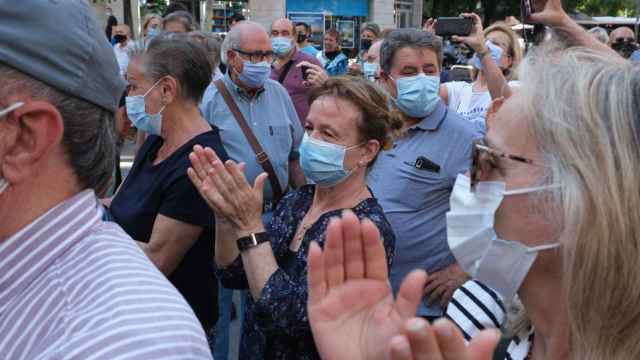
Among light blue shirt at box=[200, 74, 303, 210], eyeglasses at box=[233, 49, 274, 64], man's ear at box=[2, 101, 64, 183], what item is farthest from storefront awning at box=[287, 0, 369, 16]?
man's ear at box=[2, 101, 64, 183]

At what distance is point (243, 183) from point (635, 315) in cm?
139

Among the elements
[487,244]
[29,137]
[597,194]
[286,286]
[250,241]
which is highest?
[29,137]

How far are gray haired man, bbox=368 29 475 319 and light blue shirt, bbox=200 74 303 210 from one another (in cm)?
88

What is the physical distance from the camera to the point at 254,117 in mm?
4176

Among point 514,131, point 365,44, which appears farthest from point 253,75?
point 365,44

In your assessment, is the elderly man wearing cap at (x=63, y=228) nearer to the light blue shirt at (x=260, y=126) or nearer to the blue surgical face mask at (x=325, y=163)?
the blue surgical face mask at (x=325, y=163)

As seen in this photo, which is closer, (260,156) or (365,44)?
(260,156)

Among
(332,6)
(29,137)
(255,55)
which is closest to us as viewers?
(29,137)

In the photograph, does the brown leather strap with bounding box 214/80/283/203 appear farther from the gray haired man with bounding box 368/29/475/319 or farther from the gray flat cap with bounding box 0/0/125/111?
the gray flat cap with bounding box 0/0/125/111

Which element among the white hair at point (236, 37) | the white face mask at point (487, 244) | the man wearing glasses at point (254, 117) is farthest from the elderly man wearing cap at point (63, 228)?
the white hair at point (236, 37)

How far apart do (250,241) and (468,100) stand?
316 cm

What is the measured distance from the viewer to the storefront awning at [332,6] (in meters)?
22.1

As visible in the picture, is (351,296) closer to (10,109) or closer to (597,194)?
(597,194)

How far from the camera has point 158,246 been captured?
262cm
